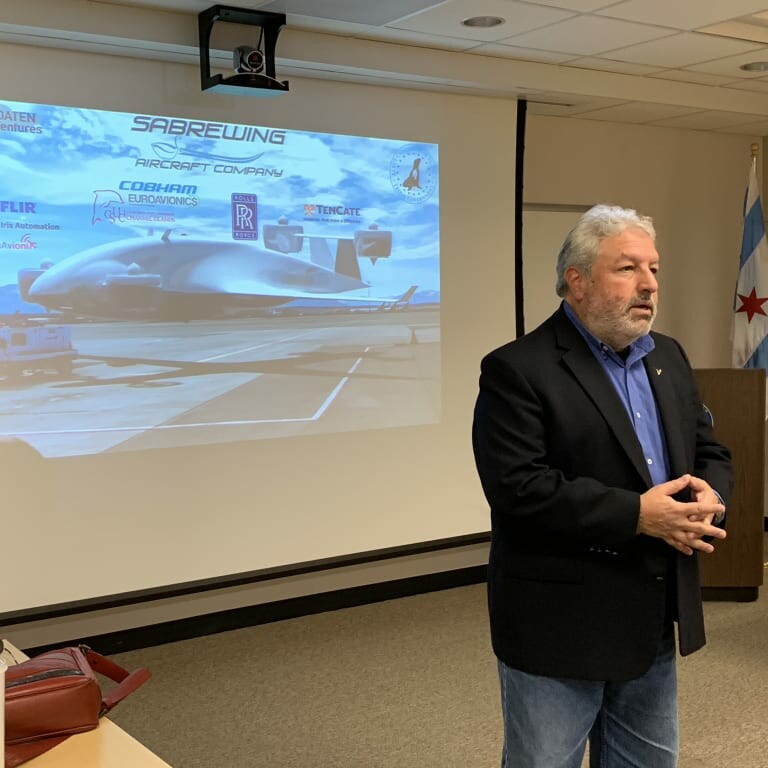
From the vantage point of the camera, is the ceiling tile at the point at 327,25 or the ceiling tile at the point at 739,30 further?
the ceiling tile at the point at 739,30

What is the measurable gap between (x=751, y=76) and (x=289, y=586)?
3.73 metres

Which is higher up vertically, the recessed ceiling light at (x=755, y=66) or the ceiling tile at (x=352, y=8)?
the ceiling tile at (x=352, y=8)

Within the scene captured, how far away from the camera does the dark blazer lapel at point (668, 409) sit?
202cm

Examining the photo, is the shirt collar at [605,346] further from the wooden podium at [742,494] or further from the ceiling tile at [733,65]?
the ceiling tile at [733,65]

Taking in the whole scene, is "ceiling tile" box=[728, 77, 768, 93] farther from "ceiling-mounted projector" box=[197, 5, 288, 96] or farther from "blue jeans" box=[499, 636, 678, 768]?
"blue jeans" box=[499, 636, 678, 768]

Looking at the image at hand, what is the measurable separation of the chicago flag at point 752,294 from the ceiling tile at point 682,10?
6.96 ft

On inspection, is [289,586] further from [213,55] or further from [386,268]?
[213,55]

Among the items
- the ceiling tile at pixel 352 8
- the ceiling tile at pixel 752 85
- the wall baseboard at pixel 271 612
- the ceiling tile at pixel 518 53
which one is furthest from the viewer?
the ceiling tile at pixel 752 85

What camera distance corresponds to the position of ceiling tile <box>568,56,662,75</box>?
4.95m

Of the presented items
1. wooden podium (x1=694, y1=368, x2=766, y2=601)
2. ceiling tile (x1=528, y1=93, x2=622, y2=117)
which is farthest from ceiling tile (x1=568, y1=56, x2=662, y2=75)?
wooden podium (x1=694, y1=368, x2=766, y2=601)

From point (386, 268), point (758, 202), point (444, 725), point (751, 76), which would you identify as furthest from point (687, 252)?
point (444, 725)

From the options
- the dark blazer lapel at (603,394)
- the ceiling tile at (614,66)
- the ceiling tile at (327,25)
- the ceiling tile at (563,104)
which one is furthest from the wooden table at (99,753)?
the ceiling tile at (563,104)

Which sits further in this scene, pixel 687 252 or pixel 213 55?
pixel 687 252

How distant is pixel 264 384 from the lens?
459 cm
